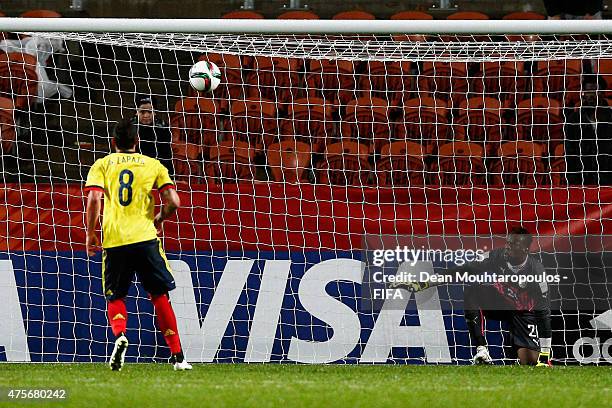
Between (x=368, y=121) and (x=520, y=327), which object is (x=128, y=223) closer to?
(x=368, y=121)

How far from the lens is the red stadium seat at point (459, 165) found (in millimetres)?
9984

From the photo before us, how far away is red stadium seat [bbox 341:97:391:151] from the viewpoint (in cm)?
1050

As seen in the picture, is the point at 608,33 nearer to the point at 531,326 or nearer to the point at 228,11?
the point at 531,326

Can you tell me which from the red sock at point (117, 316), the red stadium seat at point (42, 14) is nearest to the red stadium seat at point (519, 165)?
the red sock at point (117, 316)

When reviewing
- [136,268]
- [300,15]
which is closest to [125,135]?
[136,268]

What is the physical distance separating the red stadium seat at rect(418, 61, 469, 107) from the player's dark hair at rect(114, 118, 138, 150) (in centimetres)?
409

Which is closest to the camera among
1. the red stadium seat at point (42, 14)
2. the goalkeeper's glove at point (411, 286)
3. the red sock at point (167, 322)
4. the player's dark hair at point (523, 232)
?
the red sock at point (167, 322)

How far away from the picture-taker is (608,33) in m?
8.32

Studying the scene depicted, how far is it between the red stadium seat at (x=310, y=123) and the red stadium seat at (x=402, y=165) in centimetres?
60

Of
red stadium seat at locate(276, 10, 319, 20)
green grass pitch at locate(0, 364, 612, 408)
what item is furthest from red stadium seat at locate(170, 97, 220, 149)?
red stadium seat at locate(276, 10, 319, 20)

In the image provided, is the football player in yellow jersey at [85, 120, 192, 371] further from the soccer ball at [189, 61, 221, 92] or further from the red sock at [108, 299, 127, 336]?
the soccer ball at [189, 61, 221, 92]

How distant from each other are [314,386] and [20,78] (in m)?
5.53

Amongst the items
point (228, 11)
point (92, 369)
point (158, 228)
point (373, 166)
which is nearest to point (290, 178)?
point (373, 166)

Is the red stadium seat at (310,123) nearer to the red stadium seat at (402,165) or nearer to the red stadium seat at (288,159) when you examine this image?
the red stadium seat at (288,159)
